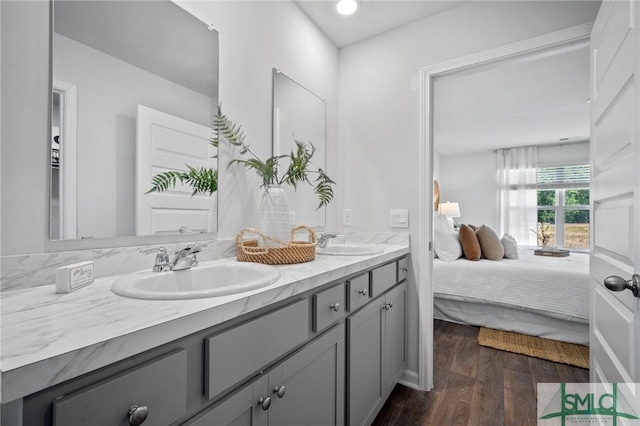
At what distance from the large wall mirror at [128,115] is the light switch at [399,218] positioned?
3.97ft

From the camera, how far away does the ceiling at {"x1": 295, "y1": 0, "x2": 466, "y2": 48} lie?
6.21 ft

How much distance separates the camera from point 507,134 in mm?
4805

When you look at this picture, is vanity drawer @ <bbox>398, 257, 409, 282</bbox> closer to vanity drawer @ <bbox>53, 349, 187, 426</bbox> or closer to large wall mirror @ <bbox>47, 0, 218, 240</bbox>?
large wall mirror @ <bbox>47, 0, 218, 240</bbox>

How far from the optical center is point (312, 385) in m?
1.03

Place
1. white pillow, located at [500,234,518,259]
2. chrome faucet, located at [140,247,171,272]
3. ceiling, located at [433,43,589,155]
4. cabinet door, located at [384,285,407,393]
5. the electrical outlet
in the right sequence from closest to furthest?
chrome faucet, located at [140,247,171,272] → cabinet door, located at [384,285,407,393] → the electrical outlet → ceiling, located at [433,43,589,155] → white pillow, located at [500,234,518,259]

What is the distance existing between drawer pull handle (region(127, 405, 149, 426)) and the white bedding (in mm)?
2993

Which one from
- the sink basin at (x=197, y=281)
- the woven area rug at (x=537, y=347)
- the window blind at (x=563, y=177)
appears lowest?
the woven area rug at (x=537, y=347)

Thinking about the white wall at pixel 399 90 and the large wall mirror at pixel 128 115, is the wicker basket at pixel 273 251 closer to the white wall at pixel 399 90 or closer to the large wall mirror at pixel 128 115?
the large wall mirror at pixel 128 115

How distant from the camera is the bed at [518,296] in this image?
8.45 feet

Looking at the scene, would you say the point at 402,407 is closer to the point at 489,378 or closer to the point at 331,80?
the point at 489,378

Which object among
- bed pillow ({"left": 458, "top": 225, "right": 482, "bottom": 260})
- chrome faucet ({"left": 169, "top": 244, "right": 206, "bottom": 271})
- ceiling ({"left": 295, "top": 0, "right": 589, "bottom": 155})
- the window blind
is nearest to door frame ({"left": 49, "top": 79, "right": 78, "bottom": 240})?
chrome faucet ({"left": 169, "top": 244, "right": 206, "bottom": 271})

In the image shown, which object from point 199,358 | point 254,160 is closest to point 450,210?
point 254,160

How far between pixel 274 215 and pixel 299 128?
0.76 m

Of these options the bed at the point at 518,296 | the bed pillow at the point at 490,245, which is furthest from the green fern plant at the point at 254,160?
the bed pillow at the point at 490,245
